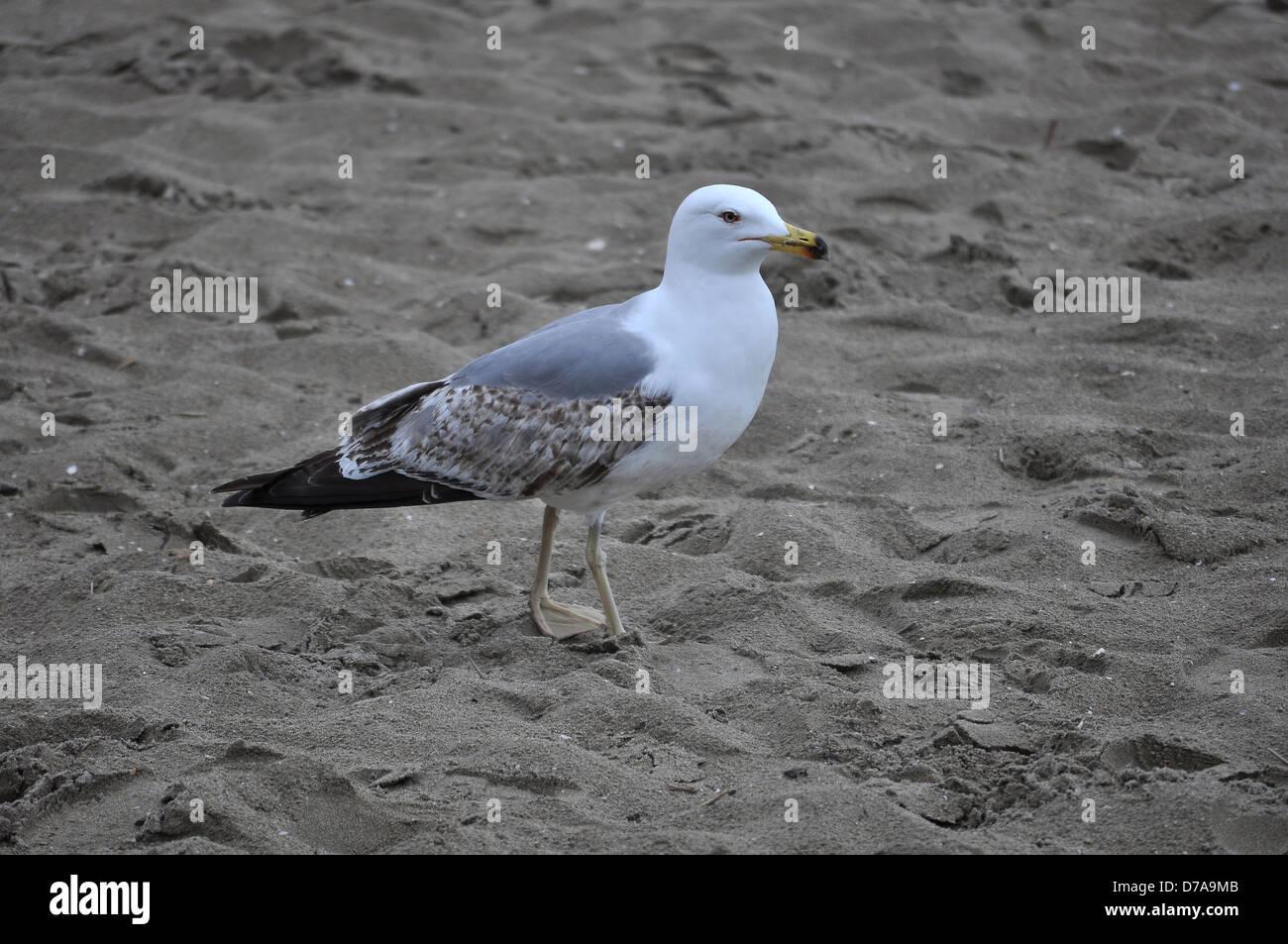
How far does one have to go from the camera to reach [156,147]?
7.51m

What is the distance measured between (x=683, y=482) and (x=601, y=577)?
103 centimetres

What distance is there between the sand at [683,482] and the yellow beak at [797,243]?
99 cm

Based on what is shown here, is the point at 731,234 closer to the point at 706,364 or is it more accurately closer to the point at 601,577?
the point at 706,364

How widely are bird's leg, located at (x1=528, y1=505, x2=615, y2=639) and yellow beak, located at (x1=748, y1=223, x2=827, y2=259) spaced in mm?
1049

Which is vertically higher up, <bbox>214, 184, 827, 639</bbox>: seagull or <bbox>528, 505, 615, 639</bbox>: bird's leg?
<bbox>214, 184, 827, 639</bbox>: seagull

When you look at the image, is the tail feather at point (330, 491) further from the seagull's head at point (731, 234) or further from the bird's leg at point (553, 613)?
the seagull's head at point (731, 234)

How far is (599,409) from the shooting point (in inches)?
150

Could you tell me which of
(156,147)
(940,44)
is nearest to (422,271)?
(156,147)

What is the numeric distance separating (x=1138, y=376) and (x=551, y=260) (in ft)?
8.90

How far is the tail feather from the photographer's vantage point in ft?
13.1

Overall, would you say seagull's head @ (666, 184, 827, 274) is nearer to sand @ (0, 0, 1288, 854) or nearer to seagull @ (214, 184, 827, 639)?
seagull @ (214, 184, 827, 639)

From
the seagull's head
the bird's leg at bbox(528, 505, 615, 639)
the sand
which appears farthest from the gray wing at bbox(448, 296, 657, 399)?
the sand

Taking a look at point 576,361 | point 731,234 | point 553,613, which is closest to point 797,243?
point 731,234

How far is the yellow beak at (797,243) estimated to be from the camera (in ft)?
12.4
